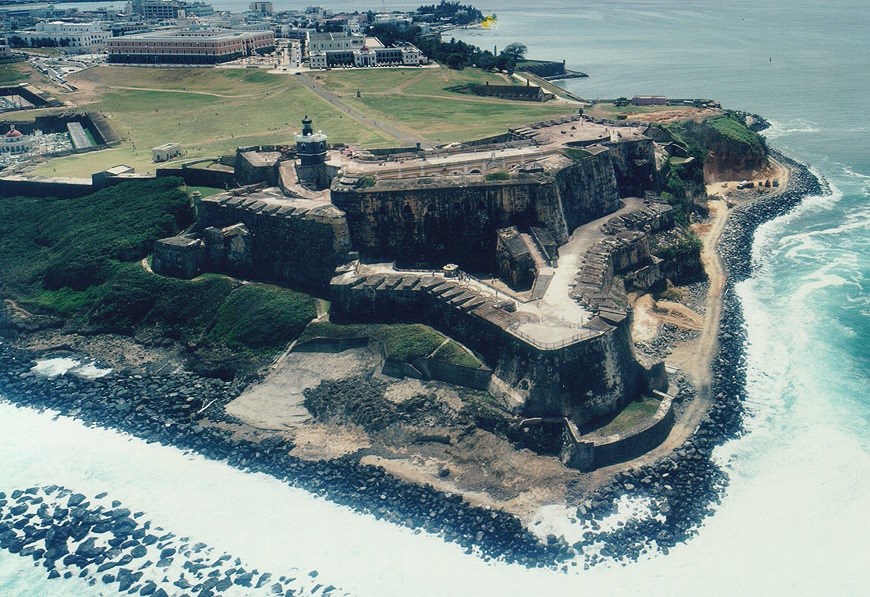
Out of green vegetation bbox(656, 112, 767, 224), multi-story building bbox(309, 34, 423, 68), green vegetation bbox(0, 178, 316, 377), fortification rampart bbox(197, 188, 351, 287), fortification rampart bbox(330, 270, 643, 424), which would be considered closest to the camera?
fortification rampart bbox(330, 270, 643, 424)

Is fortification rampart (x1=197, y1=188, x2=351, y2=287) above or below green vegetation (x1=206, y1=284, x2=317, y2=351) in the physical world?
above

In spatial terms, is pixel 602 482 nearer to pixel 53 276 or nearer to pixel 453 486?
pixel 453 486

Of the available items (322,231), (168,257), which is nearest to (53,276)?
(168,257)

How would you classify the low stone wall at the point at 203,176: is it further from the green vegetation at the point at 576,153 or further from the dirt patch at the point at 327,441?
the dirt patch at the point at 327,441

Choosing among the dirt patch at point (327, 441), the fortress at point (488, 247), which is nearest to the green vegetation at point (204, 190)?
the fortress at point (488, 247)

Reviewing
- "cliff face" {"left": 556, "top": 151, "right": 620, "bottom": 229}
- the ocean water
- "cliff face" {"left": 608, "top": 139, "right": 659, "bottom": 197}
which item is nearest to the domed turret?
"cliff face" {"left": 556, "top": 151, "right": 620, "bottom": 229}

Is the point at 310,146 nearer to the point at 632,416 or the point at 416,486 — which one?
the point at 416,486

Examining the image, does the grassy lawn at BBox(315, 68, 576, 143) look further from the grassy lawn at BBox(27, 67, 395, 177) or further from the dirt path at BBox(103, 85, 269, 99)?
the dirt path at BBox(103, 85, 269, 99)
